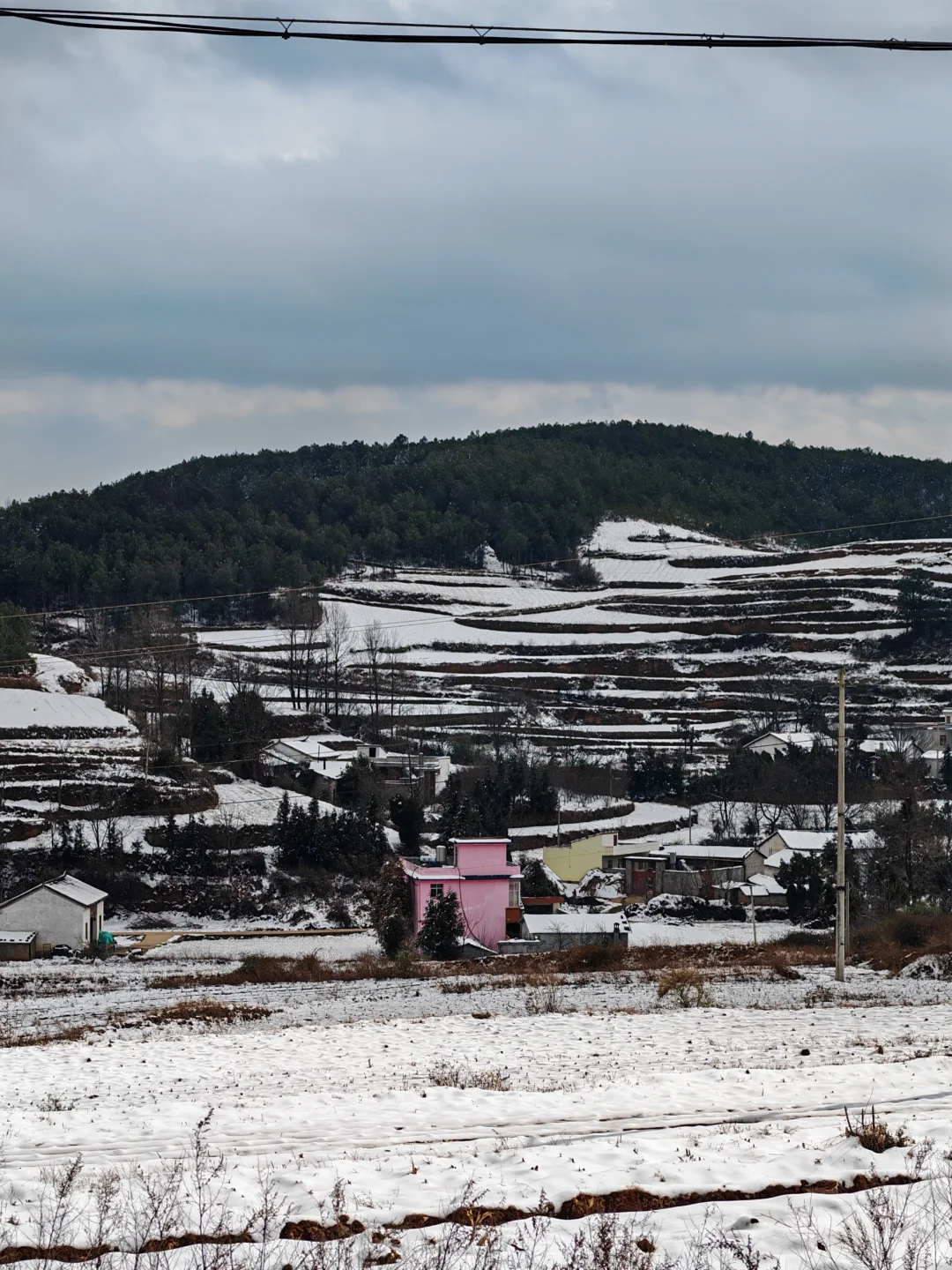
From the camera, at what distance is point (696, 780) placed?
6762 cm

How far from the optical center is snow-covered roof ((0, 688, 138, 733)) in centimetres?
6000

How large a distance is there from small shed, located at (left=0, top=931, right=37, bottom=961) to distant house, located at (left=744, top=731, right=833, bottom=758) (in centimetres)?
4475

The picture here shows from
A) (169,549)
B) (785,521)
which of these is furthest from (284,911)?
(785,521)

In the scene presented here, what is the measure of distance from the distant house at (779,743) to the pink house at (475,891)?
35.3 metres

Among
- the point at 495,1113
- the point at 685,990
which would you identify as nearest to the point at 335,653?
the point at 685,990

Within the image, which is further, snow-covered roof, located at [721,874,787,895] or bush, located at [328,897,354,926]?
snow-covered roof, located at [721,874,787,895]

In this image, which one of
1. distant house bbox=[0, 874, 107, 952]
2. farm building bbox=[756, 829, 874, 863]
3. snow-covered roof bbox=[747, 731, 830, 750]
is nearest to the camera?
distant house bbox=[0, 874, 107, 952]

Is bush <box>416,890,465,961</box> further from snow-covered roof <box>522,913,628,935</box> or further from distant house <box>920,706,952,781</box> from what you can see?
distant house <box>920,706,952,781</box>

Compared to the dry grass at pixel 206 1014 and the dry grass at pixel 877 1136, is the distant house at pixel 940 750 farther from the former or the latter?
the dry grass at pixel 877 1136

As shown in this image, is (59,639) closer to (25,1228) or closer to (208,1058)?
(208,1058)

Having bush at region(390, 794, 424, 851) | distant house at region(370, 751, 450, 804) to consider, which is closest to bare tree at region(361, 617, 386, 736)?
distant house at region(370, 751, 450, 804)

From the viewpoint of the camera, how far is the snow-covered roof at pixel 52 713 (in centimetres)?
6000

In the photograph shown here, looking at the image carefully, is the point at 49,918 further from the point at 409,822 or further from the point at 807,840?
the point at 807,840

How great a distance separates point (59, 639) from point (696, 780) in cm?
5602
